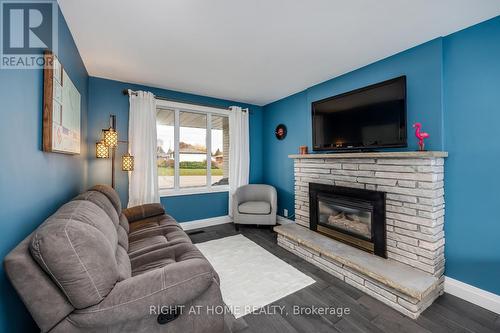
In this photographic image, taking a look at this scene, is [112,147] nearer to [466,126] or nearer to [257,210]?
[257,210]

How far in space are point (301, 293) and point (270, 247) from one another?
1.06 meters

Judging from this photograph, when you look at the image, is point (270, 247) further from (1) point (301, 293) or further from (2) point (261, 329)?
(2) point (261, 329)

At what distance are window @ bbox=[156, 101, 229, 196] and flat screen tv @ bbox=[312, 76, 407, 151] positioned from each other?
1.99 meters

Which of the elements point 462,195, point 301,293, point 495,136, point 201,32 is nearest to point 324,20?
point 201,32

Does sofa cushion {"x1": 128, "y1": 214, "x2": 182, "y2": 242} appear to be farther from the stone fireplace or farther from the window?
the stone fireplace

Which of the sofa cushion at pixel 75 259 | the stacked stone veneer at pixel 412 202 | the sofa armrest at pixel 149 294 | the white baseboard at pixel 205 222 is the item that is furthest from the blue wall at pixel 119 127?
the stacked stone veneer at pixel 412 202

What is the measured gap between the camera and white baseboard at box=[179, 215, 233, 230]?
390cm

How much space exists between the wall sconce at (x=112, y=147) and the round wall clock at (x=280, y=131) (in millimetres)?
2687

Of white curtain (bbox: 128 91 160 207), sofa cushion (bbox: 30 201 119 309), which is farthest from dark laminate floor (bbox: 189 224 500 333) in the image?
white curtain (bbox: 128 91 160 207)

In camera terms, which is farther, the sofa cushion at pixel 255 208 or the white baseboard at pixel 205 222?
the white baseboard at pixel 205 222

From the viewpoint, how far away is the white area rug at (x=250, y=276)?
1945mm

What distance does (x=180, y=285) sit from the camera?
3.86ft

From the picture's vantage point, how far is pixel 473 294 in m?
1.91

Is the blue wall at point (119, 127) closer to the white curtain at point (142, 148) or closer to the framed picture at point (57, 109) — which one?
the white curtain at point (142, 148)
